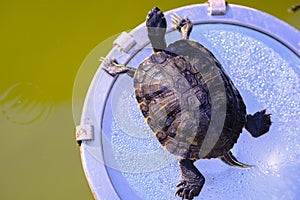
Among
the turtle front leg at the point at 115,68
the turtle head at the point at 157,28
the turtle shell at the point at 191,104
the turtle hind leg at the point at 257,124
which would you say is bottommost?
the turtle hind leg at the point at 257,124

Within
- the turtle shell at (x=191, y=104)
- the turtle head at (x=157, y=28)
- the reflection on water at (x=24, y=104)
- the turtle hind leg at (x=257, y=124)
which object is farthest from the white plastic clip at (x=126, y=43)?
the turtle hind leg at (x=257, y=124)

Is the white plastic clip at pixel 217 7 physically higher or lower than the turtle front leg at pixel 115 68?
higher

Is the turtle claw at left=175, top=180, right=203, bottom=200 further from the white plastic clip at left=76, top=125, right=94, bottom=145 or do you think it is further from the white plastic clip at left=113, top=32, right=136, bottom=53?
the white plastic clip at left=113, top=32, right=136, bottom=53

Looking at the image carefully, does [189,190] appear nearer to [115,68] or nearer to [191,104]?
[191,104]

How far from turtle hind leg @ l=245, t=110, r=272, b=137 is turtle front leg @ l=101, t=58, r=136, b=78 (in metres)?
0.58

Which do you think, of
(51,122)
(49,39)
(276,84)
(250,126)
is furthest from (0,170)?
(276,84)

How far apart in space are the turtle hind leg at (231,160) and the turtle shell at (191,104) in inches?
2.7

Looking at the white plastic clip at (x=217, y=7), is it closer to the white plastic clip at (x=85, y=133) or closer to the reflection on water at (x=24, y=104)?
the white plastic clip at (x=85, y=133)

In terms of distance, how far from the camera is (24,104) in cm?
264

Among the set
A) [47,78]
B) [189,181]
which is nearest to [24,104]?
[47,78]

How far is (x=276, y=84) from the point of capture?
2.20 m

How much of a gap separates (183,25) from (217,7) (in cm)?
20

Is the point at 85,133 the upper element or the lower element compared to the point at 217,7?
lower

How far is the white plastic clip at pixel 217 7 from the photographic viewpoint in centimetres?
230
